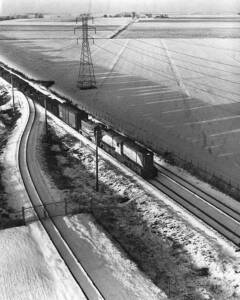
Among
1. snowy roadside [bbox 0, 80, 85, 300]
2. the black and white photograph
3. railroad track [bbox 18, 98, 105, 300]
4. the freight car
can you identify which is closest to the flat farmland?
the black and white photograph

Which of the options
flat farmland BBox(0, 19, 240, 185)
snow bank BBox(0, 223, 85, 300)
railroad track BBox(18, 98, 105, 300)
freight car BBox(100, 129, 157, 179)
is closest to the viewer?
snow bank BBox(0, 223, 85, 300)

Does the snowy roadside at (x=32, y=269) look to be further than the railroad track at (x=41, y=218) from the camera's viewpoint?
No

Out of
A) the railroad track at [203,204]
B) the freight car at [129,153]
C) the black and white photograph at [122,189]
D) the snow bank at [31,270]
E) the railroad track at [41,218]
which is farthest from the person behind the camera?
the freight car at [129,153]

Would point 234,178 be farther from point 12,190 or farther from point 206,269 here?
point 12,190

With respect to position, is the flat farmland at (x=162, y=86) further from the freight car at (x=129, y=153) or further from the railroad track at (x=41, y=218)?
the railroad track at (x=41, y=218)

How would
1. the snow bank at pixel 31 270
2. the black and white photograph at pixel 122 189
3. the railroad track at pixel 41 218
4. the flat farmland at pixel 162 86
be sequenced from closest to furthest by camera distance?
the snow bank at pixel 31 270 < the railroad track at pixel 41 218 < the black and white photograph at pixel 122 189 < the flat farmland at pixel 162 86

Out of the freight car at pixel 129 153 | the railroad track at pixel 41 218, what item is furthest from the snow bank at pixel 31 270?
the freight car at pixel 129 153

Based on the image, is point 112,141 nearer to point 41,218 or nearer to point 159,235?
point 41,218

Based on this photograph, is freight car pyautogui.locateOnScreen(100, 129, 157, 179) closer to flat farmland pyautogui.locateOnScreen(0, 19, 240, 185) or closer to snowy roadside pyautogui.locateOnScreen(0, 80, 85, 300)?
flat farmland pyautogui.locateOnScreen(0, 19, 240, 185)
